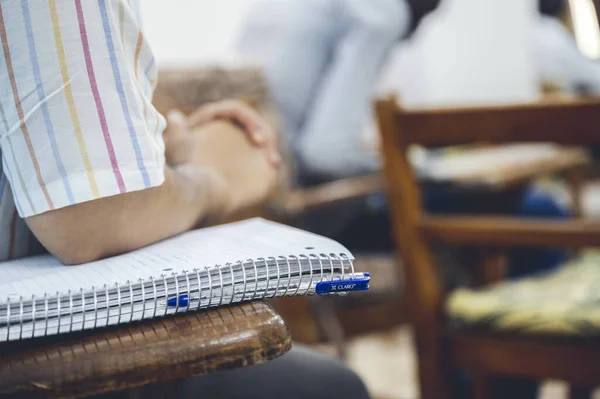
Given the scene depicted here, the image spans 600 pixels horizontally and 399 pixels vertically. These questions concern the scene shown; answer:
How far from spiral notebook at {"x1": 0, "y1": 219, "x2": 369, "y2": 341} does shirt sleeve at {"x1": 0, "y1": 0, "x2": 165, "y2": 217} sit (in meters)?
0.05

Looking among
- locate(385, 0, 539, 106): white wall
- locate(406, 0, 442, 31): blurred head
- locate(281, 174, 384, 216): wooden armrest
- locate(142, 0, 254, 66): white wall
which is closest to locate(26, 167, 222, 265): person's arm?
locate(281, 174, 384, 216): wooden armrest

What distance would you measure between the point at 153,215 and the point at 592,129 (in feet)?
2.65

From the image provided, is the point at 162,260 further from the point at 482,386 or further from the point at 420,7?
the point at 420,7

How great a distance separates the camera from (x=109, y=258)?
0.53 meters

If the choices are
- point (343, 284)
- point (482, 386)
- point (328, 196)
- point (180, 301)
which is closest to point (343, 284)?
point (343, 284)

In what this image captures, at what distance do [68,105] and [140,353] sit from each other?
18 centimetres

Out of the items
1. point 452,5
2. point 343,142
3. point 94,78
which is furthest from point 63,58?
point 452,5

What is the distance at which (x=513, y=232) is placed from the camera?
124 centimetres

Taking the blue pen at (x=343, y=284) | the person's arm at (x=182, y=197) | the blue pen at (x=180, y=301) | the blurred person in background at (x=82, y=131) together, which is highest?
the blurred person in background at (x=82, y=131)

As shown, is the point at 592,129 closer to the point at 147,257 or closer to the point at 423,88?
the point at 147,257

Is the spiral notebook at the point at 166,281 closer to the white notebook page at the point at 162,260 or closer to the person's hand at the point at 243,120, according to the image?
the white notebook page at the point at 162,260

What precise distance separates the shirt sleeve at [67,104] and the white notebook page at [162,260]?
0.05m

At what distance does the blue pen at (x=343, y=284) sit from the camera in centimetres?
49

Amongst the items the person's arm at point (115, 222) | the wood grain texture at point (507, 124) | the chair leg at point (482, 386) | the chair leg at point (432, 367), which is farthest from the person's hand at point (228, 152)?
the chair leg at point (482, 386)
